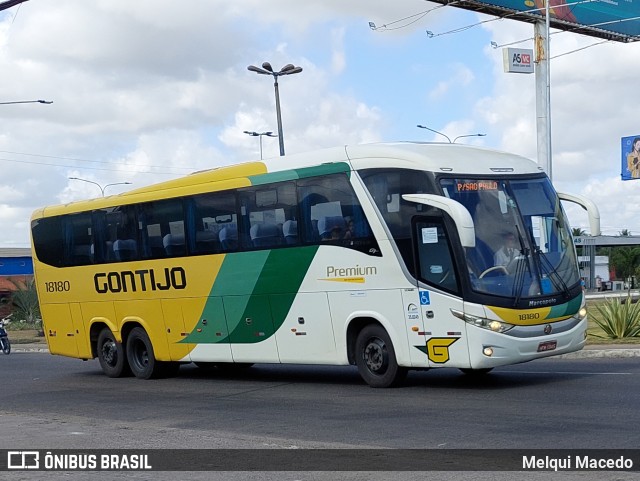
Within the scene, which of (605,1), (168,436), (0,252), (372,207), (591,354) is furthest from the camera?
(0,252)

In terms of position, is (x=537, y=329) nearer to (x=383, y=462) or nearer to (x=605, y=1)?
(x=383, y=462)

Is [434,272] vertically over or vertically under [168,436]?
over

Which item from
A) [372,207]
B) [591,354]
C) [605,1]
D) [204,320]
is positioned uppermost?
[605,1]

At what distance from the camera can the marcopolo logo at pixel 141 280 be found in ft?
66.3

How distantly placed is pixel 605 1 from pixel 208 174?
134 feet

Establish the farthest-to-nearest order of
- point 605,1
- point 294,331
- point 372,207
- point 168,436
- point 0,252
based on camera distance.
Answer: point 0,252 < point 605,1 < point 294,331 < point 372,207 < point 168,436

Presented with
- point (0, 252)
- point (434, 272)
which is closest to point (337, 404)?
point (434, 272)

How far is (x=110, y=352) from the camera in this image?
2238cm

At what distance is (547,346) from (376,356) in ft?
8.60

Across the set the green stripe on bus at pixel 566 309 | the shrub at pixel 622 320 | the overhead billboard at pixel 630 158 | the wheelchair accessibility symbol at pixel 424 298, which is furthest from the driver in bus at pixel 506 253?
the overhead billboard at pixel 630 158

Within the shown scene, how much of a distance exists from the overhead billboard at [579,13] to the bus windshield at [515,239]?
1076 inches

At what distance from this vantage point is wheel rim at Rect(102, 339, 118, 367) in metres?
22.2

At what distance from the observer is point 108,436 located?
12523mm

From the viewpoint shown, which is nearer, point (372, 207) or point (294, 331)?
point (372, 207)
